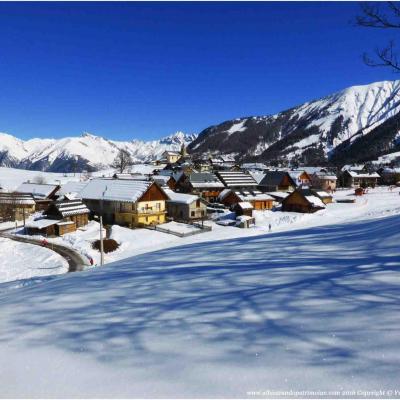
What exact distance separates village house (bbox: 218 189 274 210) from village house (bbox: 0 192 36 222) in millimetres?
29671

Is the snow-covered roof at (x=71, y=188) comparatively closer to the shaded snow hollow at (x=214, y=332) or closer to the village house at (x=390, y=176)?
the shaded snow hollow at (x=214, y=332)

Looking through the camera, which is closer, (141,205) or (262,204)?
(141,205)

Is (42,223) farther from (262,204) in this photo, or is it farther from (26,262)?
(262,204)

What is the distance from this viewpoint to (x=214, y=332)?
397 cm

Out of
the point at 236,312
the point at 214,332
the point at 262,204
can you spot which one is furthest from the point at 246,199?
the point at 214,332

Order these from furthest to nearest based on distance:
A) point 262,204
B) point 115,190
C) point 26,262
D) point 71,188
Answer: point 262,204, point 71,188, point 115,190, point 26,262

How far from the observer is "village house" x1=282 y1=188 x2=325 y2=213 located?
2042 inches

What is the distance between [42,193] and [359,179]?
86260 millimetres

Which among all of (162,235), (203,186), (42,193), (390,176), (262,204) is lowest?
(162,235)

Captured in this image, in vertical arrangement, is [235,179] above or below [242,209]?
above

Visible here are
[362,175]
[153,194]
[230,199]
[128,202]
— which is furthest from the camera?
[362,175]

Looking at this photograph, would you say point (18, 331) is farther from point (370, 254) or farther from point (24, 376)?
point (370, 254)

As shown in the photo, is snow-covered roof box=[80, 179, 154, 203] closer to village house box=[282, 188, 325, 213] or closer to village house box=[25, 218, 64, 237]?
village house box=[25, 218, 64, 237]

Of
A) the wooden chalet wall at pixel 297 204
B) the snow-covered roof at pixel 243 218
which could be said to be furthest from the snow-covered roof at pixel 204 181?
the snow-covered roof at pixel 243 218
